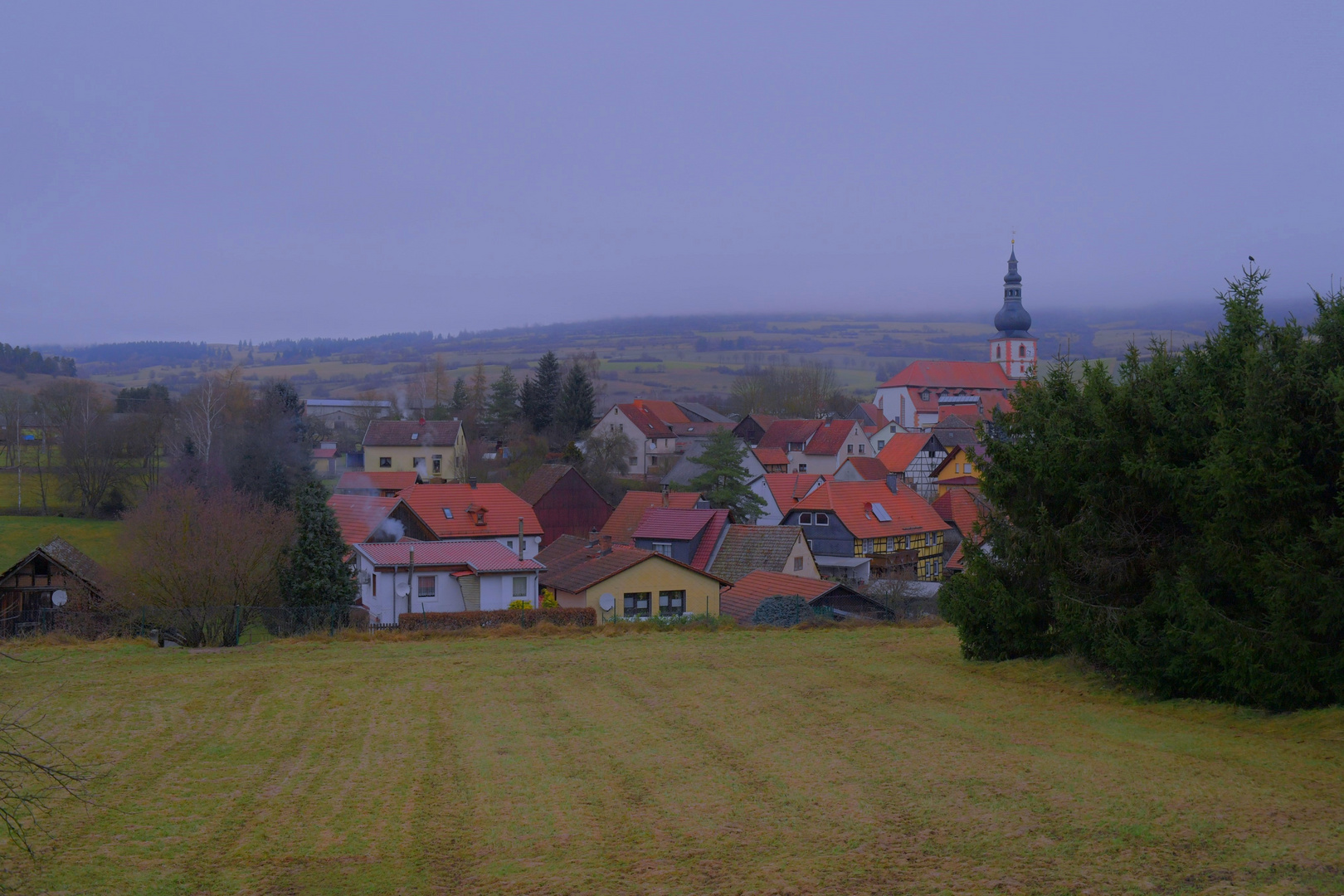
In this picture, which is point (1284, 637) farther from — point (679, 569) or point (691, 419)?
point (691, 419)

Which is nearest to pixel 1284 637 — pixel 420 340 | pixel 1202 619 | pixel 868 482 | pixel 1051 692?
pixel 1202 619

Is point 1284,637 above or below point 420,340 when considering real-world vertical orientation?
below

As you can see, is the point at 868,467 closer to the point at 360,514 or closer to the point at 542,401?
the point at 542,401

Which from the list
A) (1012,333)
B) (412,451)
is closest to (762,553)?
(412,451)

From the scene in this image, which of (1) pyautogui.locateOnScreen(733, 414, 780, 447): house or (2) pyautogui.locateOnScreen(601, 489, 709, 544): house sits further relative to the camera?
(1) pyautogui.locateOnScreen(733, 414, 780, 447): house

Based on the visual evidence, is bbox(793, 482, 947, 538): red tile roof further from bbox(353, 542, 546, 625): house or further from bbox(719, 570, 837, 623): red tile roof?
bbox(353, 542, 546, 625): house

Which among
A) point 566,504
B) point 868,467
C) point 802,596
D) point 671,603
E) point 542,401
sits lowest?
point 671,603

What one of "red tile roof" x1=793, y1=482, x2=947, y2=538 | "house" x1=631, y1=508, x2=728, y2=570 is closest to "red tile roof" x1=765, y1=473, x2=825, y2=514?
"red tile roof" x1=793, y1=482, x2=947, y2=538
